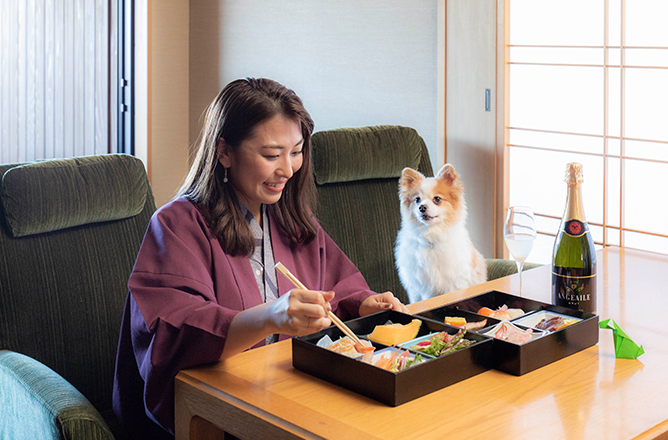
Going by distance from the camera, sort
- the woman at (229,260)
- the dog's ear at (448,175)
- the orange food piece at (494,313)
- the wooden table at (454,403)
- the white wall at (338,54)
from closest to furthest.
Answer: the wooden table at (454,403) → the woman at (229,260) → the orange food piece at (494,313) → the dog's ear at (448,175) → the white wall at (338,54)

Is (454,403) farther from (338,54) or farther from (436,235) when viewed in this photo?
(338,54)

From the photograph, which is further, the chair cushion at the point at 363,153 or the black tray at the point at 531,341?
the chair cushion at the point at 363,153

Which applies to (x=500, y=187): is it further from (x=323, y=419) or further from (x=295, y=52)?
(x=323, y=419)

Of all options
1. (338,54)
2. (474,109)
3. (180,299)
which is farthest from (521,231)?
(338,54)

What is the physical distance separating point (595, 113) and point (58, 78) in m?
2.80

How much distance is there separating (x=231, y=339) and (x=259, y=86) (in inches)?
22.4

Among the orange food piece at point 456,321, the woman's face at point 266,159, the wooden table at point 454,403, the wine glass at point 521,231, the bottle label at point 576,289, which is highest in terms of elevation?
the woman's face at point 266,159

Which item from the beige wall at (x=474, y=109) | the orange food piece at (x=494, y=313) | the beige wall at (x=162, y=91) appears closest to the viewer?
the orange food piece at (x=494, y=313)

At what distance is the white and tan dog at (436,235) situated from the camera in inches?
83.1

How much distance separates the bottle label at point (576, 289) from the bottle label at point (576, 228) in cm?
7

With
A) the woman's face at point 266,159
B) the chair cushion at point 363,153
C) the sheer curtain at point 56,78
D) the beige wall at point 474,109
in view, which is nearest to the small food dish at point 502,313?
the woman's face at point 266,159

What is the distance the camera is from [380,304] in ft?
4.52

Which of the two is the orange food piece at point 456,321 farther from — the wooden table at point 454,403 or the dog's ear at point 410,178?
the dog's ear at point 410,178

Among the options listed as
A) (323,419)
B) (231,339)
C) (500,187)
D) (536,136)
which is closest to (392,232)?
(500,187)
